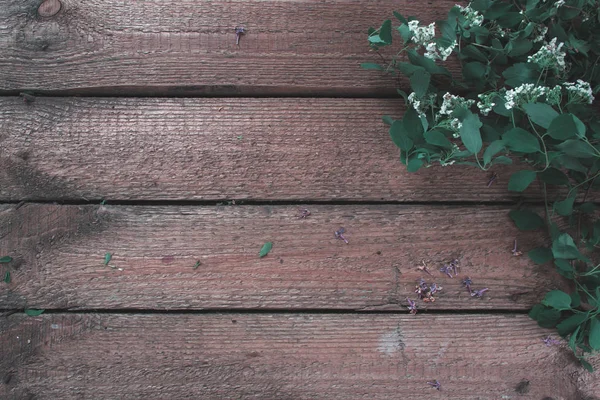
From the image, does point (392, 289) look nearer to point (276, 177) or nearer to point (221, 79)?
point (276, 177)

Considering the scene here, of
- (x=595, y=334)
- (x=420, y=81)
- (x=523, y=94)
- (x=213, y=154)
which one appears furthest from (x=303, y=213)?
(x=595, y=334)

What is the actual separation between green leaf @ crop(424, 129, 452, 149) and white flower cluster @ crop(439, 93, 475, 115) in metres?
0.05

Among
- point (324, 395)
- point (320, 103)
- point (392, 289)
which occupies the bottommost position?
point (324, 395)

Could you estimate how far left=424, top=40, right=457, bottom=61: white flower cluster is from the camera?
79 centimetres

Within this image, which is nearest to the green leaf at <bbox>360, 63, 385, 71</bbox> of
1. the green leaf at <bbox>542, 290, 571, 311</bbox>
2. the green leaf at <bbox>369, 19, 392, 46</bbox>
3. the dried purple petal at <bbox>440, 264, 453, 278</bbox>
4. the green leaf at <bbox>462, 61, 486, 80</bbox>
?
the green leaf at <bbox>369, 19, 392, 46</bbox>

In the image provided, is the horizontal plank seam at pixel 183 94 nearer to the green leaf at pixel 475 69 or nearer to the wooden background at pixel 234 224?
the wooden background at pixel 234 224

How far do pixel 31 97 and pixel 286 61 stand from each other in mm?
454

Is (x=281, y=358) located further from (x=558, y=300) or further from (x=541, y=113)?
(x=541, y=113)

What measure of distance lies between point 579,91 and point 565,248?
25 cm

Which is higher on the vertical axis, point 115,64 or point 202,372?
point 115,64

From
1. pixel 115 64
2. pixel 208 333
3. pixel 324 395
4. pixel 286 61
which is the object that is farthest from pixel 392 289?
pixel 115 64

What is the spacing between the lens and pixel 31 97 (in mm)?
868

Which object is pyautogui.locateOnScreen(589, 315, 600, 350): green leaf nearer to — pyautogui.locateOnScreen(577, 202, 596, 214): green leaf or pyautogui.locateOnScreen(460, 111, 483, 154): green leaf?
pyautogui.locateOnScreen(577, 202, 596, 214): green leaf

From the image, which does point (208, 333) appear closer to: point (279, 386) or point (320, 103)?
point (279, 386)
